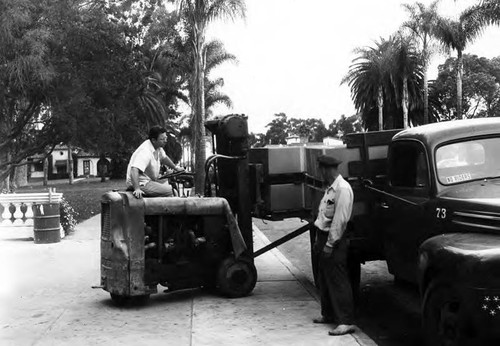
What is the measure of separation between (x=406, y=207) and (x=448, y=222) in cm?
78

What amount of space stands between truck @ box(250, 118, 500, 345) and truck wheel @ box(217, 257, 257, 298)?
0.83m

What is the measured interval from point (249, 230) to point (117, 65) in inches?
618

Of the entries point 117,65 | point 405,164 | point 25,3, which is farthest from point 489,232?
point 117,65

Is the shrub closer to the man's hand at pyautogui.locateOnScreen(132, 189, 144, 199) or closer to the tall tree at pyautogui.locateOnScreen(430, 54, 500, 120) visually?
the man's hand at pyautogui.locateOnScreen(132, 189, 144, 199)

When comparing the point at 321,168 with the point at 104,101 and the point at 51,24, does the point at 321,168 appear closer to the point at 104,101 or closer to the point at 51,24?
the point at 51,24

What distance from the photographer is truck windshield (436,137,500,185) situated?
576 centimetres

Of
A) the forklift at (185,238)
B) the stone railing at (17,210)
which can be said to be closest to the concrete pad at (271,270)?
the forklift at (185,238)

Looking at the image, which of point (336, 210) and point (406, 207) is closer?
point (336, 210)

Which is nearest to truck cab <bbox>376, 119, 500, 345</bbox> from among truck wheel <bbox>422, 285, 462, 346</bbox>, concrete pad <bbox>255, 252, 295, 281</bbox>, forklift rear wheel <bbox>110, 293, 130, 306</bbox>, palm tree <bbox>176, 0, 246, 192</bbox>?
truck wheel <bbox>422, 285, 462, 346</bbox>

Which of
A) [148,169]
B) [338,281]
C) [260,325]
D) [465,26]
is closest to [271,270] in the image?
[148,169]

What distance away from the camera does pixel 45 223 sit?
13.2m

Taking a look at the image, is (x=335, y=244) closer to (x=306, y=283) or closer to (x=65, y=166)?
(x=306, y=283)

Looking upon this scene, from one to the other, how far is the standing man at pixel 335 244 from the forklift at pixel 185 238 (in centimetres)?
167

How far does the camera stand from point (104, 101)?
2261 cm
